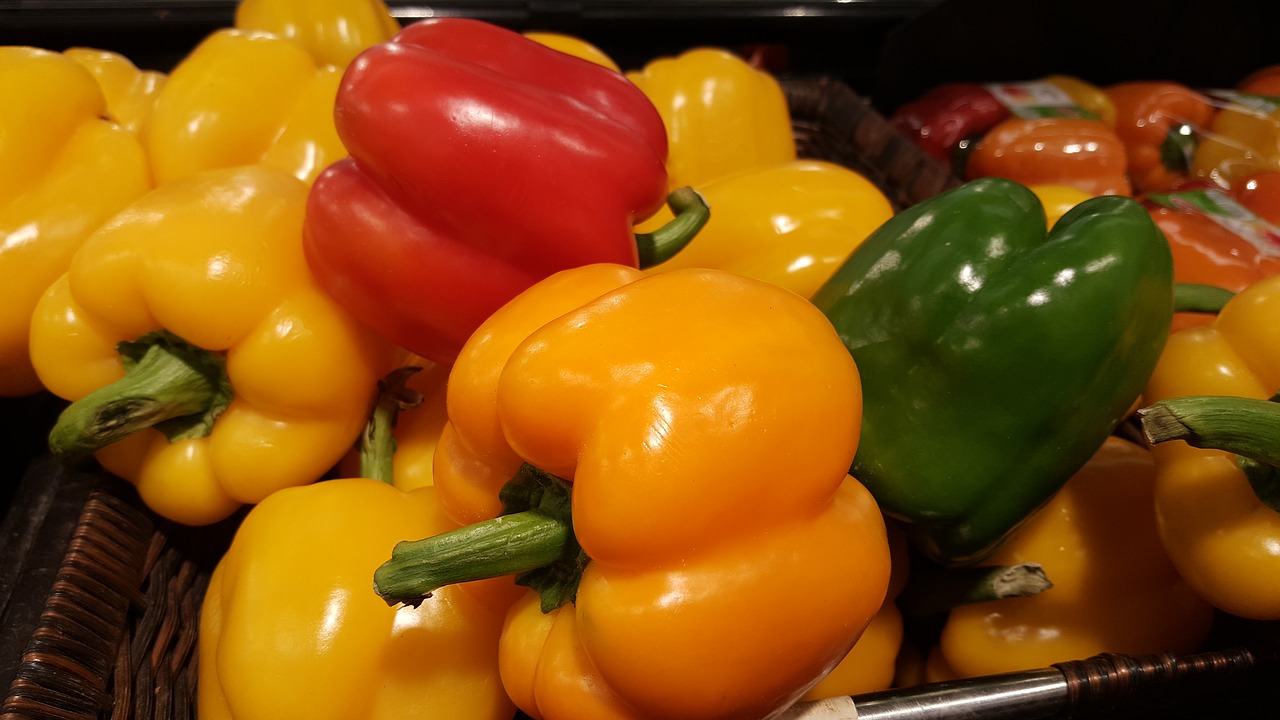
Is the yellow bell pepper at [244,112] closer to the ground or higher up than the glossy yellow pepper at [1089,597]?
higher up

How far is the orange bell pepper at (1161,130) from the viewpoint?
2076 millimetres

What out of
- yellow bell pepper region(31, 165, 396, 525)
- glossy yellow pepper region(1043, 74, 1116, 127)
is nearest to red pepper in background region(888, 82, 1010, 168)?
glossy yellow pepper region(1043, 74, 1116, 127)

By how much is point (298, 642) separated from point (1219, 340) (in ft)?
3.68

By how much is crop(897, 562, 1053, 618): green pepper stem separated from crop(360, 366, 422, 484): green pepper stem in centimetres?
71

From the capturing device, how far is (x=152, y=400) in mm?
997

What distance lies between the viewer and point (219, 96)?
48.4 inches

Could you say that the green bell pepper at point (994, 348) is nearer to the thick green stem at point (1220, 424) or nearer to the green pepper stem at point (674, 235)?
the thick green stem at point (1220, 424)

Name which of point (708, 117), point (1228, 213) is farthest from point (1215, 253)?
point (708, 117)

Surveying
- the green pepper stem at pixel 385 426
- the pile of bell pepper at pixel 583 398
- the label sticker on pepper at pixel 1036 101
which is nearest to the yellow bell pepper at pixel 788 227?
the pile of bell pepper at pixel 583 398

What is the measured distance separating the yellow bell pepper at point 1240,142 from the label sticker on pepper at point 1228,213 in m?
0.20

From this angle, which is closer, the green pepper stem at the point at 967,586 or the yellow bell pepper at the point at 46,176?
the green pepper stem at the point at 967,586

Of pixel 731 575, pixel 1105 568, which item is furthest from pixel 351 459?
pixel 1105 568

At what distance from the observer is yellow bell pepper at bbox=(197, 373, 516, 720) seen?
84cm

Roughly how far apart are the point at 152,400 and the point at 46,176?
425 millimetres
